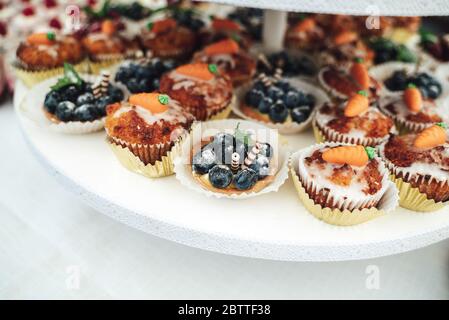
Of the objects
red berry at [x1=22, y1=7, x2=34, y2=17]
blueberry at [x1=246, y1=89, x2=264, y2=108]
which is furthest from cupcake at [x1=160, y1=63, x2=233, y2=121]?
red berry at [x1=22, y1=7, x2=34, y2=17]

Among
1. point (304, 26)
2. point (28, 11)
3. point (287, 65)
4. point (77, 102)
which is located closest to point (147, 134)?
point (77, 102)

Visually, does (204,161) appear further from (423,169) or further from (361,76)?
(361,76)

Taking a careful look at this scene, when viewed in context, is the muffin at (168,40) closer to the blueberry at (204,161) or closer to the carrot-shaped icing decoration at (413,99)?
the blueberry at (204,161)

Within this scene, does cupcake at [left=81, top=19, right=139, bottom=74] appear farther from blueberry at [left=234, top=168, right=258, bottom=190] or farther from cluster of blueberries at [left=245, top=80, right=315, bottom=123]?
blueberry at [left=234, top=168, right=258, bottom=190]

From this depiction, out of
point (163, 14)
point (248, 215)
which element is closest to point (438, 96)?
point (248, 215)

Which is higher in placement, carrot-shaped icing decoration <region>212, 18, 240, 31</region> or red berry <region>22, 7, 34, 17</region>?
carrot-shaped icing decoration <region>212, 18, 240, 31</region>
